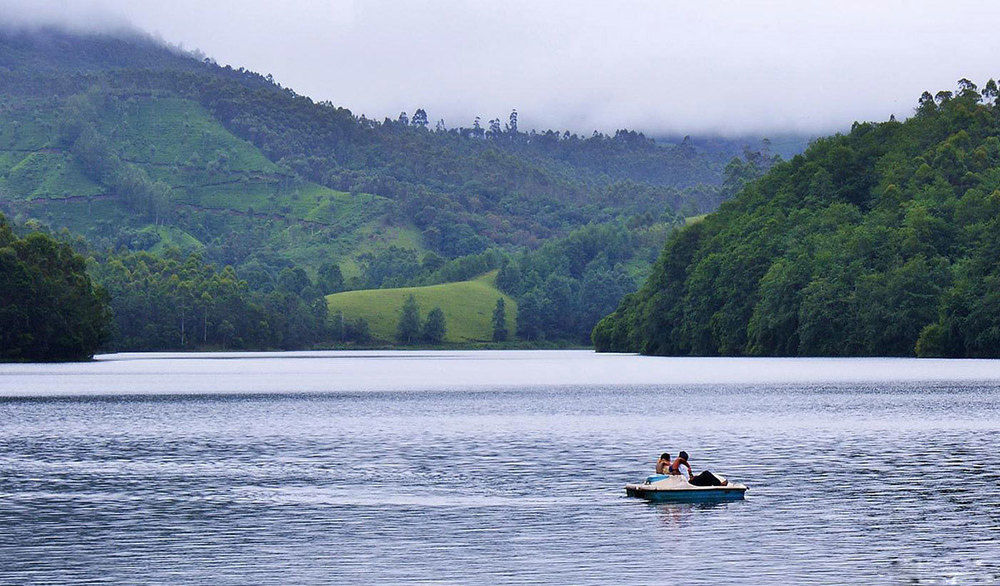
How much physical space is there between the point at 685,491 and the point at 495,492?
8.95m

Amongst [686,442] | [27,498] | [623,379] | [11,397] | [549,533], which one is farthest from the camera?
[623,379]

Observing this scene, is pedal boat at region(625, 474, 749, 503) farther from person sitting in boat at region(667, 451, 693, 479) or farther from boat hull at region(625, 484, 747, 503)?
person sitting in boat at region(667, 451, 693, 479)

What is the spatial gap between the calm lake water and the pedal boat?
2.02 ft

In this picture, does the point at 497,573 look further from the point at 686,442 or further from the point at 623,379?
the point at 623,379

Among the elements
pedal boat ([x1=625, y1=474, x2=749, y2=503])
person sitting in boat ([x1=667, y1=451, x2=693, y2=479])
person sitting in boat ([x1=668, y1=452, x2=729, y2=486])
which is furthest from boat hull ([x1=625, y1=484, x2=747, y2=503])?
person sitting in boat ([x1=667, y1=451, x2=693, y2=479])

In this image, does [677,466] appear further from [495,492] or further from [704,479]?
[495,492]

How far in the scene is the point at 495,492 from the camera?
6044cm

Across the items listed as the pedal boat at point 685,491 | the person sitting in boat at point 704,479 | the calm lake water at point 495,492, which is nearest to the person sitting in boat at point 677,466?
the person sitting in boat at point 704,479

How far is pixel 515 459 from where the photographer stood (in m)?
75.4

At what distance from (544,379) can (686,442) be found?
110095 millimetres

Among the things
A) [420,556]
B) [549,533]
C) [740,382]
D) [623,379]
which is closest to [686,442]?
[549,533]

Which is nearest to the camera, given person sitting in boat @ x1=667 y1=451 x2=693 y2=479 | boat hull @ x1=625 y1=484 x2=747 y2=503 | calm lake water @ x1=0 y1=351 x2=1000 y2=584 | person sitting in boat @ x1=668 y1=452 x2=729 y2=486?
calm lake water @ x1=0 y1=351 x2=1000 y2=584

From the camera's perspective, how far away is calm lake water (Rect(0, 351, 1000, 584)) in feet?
138

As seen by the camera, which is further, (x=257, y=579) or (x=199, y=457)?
(x=199, y=457)
